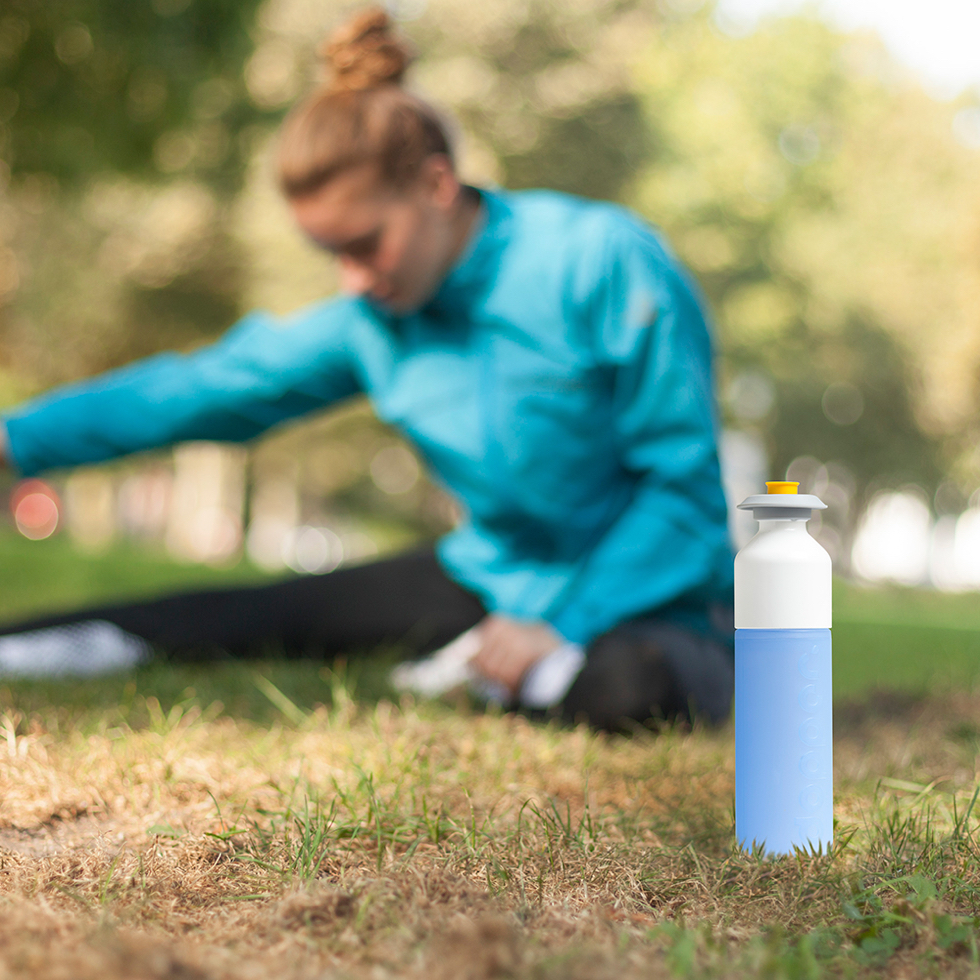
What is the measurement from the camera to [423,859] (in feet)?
4.98

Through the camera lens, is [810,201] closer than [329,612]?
No

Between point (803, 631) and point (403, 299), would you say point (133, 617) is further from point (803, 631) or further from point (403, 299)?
point (803, 631)

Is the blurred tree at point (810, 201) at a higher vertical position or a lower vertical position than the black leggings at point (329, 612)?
higher

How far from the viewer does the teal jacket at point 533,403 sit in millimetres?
2844

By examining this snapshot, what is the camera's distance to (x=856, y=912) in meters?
1.33

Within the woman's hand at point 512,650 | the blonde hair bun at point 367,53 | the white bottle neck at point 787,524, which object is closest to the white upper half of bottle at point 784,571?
the white bottle neck at point 787,524

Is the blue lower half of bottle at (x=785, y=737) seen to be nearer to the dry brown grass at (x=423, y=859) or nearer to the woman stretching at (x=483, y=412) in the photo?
the dry brown grass at (x=423, y=859)

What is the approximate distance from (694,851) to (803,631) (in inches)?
15.4

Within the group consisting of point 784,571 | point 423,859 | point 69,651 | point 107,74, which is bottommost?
point 69,651

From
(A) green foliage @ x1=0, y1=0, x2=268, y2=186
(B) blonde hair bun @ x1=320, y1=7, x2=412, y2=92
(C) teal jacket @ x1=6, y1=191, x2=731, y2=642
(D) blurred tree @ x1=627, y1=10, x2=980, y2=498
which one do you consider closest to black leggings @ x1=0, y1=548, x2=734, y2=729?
(C) teal jacket @ x1=6, y1=191, x2=731, y2=642

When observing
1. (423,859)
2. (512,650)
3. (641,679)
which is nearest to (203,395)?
(512,650)

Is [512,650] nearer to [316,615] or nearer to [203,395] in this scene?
[316,615]

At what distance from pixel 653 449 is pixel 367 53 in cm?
149

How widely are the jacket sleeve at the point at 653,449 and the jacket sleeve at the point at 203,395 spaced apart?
3.31ft
